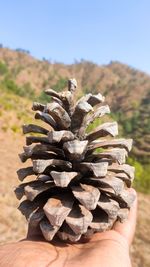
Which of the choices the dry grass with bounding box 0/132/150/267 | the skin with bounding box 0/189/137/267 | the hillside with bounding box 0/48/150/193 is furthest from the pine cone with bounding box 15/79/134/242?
the hillside with bounding box 0/48/150/193

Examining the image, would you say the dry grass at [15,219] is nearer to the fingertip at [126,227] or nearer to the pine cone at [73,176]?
the fingertip at [126,227]

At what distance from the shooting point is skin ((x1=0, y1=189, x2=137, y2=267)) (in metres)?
1.71

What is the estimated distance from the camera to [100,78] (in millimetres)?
104438

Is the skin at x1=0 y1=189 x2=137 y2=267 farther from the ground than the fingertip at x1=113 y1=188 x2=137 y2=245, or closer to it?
closer to it

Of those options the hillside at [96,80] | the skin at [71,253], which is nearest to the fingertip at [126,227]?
the skin at [71,253]

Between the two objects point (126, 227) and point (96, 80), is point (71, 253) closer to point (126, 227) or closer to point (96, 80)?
point (126, 227)

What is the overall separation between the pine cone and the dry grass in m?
3.04

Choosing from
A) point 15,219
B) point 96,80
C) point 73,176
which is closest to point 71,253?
point 73,176

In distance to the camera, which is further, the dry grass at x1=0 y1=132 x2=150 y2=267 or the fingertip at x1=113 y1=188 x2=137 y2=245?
the dry grass at x1=0 y1=132 x2=150 y2=267

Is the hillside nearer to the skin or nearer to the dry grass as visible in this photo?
the dry grass

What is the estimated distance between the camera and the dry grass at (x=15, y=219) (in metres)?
4.93

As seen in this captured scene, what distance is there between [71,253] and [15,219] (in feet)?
11.9

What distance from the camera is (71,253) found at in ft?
6.01

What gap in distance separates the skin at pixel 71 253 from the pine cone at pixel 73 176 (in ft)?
0.22
